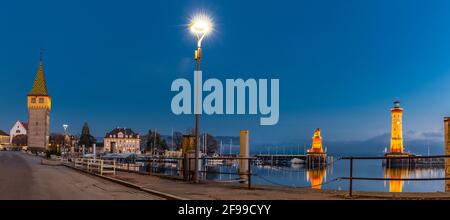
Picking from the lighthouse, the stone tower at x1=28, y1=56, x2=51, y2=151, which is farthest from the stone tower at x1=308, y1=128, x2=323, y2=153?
the stone tower at x1=28, y1=56, x2=51, y2=151

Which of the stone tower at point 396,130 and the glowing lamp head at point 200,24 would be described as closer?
the glowing lamp head at point 200,24

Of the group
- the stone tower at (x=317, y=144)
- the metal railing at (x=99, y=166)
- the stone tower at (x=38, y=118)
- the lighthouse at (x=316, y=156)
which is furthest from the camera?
the stone tower at (x=38, y=118)

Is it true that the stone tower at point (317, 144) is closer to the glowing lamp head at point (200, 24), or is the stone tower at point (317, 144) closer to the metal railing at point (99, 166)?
the metal railing at point (99, 166)

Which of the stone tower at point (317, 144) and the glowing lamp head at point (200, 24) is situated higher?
the glowing lamp head at point (200, 24)

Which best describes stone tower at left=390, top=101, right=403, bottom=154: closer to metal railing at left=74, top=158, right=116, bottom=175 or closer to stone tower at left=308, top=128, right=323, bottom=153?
stone tower at left=308, top=128, right=323, bottom=153

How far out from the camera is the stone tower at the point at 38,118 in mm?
184650

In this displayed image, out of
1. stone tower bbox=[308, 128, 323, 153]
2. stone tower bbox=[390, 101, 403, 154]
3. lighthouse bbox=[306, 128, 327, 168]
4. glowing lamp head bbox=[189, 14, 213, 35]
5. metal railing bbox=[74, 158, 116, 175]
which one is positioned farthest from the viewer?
stone tower bbox=[308, 128, 323, 153]

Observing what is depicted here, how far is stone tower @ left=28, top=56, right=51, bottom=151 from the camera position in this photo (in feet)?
606

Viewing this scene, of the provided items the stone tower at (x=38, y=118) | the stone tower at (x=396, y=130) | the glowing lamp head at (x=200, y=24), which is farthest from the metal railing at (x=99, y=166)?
the stone tower at (x=38, y=118)

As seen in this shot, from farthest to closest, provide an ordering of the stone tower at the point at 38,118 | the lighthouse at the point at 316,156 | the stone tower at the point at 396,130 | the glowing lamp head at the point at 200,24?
the stone tower at the point at 38,118, the lighthouse at the point at 316,156, the stone tower at the point at 396,130, the glowing lamp head at the point at 200,24

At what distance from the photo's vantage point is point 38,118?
192250 millimetres

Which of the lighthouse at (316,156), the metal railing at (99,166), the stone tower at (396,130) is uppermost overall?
the stone tower at (396,130)
